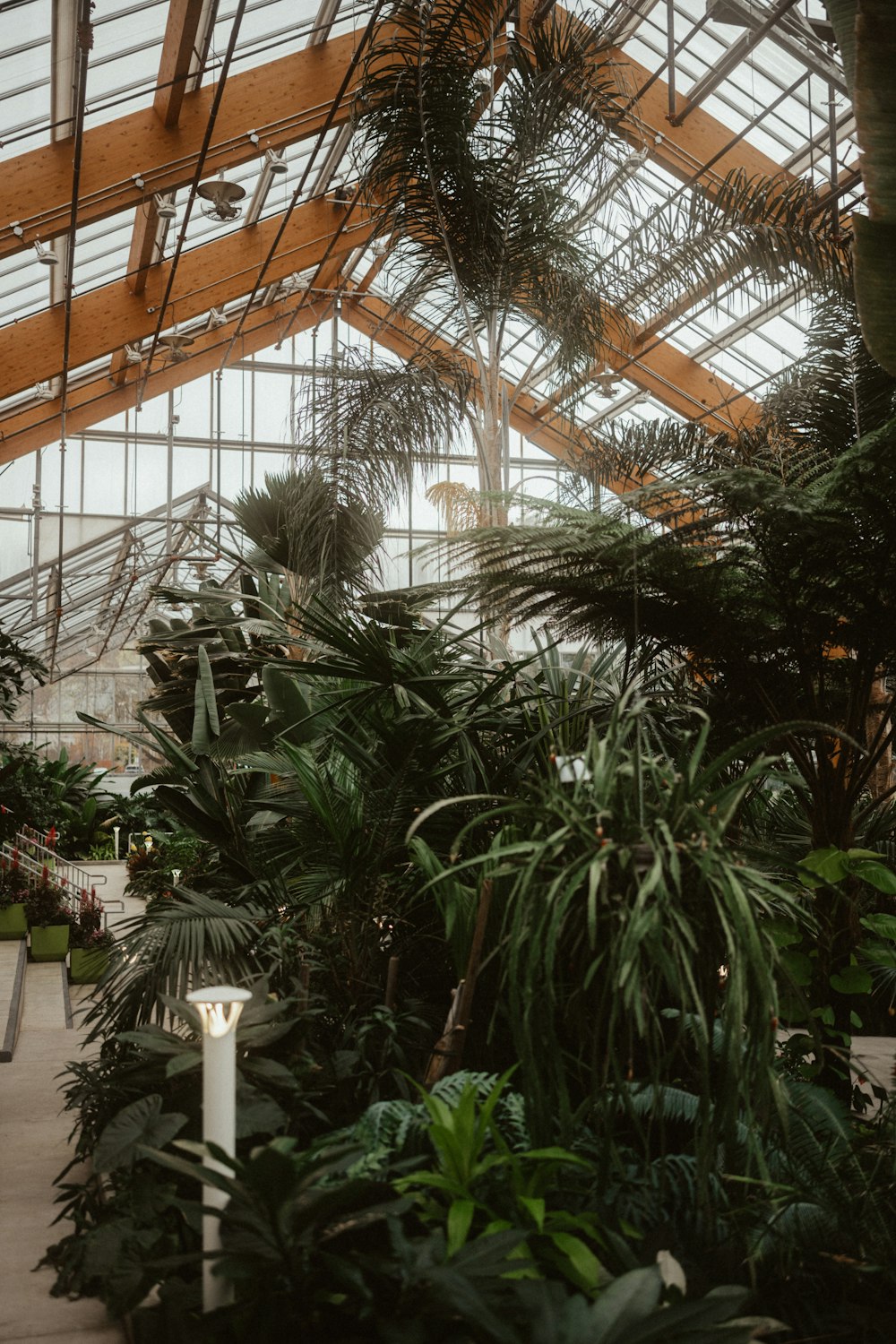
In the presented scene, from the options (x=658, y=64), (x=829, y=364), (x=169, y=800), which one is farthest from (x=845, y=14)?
(x=658, y=64)

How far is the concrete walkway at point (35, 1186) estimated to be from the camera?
264 centimetres

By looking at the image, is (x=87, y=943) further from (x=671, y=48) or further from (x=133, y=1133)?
(x=671, y=48)

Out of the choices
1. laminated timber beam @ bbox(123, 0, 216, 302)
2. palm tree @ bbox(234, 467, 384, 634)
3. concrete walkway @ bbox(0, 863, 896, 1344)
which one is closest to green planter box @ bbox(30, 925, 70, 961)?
concrete walkway @ bbox(0, 863, 896, 1344)

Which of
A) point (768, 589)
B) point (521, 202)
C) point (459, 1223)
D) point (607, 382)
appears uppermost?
point (607, 382)

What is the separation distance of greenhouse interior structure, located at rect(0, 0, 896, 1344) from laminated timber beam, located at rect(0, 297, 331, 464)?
17.8 feet

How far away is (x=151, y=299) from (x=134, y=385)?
364cm

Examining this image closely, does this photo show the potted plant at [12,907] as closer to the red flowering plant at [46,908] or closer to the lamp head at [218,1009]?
the red flowering plant at [46,908]

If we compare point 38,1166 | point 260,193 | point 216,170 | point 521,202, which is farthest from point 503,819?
point 260,193

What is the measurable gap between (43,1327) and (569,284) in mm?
4227

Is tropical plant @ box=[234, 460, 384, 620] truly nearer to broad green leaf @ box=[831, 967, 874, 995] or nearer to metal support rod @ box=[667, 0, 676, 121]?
broad green leaf @ box=[831, 967, 874, 995]

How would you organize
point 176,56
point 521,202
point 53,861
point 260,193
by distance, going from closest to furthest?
point 521,202 < point 176,56 < point 260,193 < point 53,861

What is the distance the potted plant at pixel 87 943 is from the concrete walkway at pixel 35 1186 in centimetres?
87

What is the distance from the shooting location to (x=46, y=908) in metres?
9.37

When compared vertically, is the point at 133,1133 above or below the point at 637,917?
below
